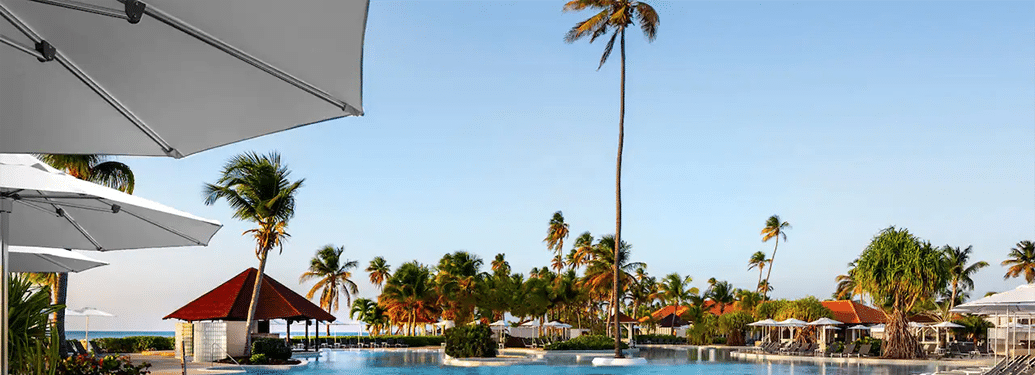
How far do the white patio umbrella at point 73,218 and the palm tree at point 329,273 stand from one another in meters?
50.4

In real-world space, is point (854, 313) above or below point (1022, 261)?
below

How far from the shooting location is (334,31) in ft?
8.83

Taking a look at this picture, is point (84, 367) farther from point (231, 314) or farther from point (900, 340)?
point (900, 340)

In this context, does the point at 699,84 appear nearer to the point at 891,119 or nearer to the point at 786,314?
the point at 891,119

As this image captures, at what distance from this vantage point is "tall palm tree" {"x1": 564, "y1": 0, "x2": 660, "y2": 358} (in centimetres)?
2994

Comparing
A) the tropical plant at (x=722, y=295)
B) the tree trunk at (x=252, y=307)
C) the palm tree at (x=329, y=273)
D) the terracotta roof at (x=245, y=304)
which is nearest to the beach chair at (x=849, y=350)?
the terracotta roof at (x=245, y=304)

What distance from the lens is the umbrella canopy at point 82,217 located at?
4805 mm

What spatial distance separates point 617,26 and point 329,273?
3198 cm

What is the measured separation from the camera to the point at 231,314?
2914cm

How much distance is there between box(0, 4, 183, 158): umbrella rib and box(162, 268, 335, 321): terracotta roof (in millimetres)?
26587

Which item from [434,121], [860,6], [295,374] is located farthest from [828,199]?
[295,374]

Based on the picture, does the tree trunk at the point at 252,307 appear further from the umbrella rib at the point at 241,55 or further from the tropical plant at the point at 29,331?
the umbrella rib at the point at 241,55

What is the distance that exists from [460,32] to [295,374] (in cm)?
1604

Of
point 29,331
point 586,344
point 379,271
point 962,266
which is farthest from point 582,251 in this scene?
point 29,331
